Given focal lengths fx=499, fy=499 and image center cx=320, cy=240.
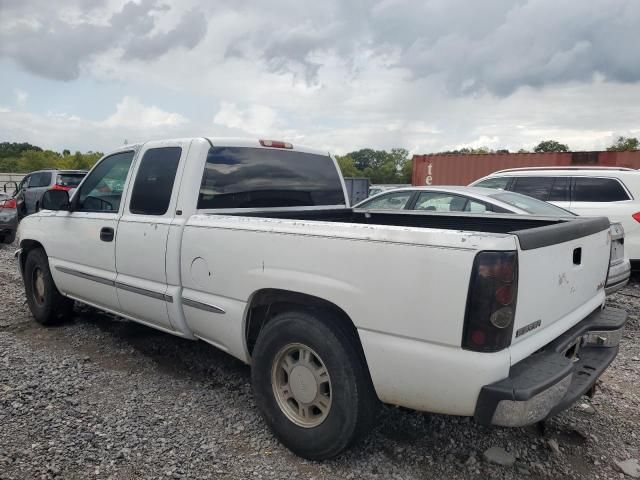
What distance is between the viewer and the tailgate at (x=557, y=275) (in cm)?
223

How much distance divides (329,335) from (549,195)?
22.0 feet

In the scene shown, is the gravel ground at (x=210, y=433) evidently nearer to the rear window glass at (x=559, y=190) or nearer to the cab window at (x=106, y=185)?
the cab window at (x=106, y=185)

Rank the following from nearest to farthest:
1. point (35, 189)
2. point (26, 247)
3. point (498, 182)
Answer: point (26, 247) → point (498, 182) → point (35, 189)

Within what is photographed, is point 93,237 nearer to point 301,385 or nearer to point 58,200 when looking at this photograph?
point 58,200

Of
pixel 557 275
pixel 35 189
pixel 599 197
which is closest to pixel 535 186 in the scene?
→ pixel 599 197

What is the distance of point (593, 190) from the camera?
7566mm

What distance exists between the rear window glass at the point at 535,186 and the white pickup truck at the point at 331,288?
483 cm

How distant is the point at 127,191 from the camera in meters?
3.99

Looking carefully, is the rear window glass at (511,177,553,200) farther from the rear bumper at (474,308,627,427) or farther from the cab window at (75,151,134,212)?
the cab window at (75,151,134,212)

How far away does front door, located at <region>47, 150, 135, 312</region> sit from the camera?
4074mm

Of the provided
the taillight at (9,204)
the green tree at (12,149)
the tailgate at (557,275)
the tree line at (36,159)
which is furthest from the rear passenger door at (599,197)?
the green tree at (12,149)

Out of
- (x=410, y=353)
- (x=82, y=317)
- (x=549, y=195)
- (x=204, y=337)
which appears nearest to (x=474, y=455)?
(x=410, y=353)

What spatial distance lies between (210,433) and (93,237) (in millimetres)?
2069

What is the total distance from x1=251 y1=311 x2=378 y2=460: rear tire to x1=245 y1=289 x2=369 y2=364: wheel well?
16 millimetres
